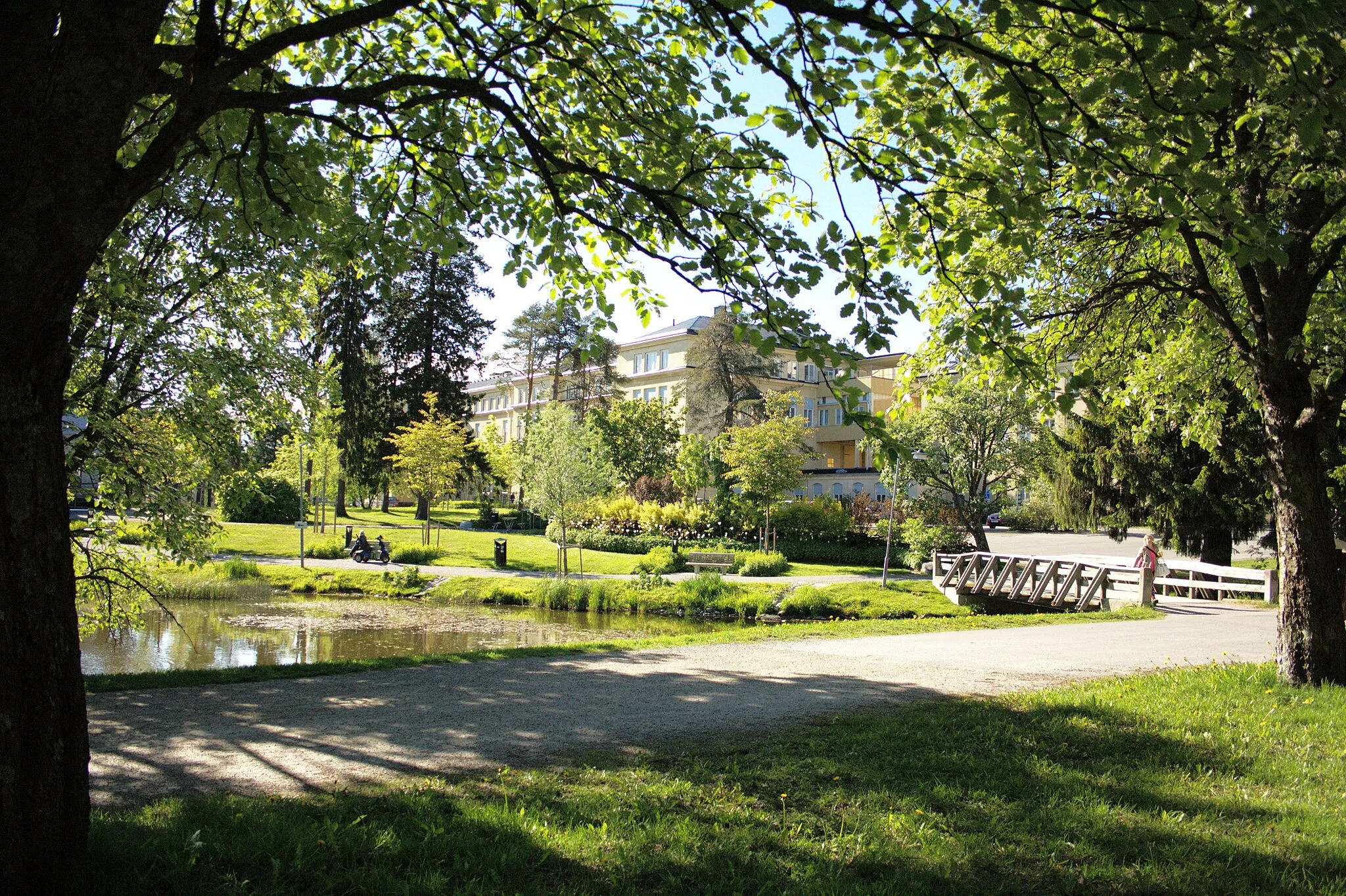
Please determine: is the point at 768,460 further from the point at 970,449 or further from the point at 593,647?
the point at 593,647

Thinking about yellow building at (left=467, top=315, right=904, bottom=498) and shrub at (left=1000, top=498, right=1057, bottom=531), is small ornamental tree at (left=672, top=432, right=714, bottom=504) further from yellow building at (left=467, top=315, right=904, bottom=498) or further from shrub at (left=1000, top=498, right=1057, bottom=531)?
shrub at (left=1000, top=498, right=1057, bottom=531)

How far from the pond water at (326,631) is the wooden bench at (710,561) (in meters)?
7.72

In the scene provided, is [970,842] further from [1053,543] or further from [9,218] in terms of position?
[1053,543]

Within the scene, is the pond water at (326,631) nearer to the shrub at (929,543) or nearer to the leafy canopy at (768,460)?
the shrub at (929,543)

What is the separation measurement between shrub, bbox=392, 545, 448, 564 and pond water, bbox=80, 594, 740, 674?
7804 mm

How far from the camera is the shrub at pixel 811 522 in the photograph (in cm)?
3488

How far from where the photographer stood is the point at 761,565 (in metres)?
28.3

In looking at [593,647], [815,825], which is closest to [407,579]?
[593,647]

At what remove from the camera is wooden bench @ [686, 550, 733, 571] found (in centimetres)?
2900

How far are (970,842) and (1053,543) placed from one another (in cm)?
4170

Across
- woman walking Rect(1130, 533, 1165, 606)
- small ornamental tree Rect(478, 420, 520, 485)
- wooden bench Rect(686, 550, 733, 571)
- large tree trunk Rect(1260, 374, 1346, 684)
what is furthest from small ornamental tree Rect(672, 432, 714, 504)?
large tree trunk Rect(1260, 374, 1346, 684)

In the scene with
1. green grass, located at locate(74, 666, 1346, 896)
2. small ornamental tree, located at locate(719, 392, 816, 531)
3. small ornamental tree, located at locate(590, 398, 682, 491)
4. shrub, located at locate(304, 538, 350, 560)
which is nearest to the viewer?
green grass, located at locate(74, 666, 1346, 896)

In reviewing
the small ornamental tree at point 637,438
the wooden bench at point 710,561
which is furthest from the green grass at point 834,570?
the small ornamental tree at point 637,438

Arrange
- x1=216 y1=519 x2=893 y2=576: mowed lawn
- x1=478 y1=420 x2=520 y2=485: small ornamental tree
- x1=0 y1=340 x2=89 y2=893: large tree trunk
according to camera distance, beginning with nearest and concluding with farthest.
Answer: x1=0 y1=340 x2=89 y2=893: large tree trunk, x1=216 y1=519 x2=893 y2=576: mowed lawn, x1=478 y1=420 x2=520 y2=485: small ornamental tree
